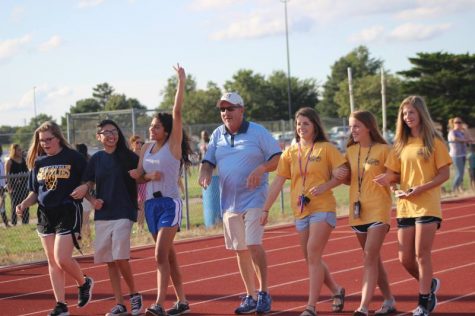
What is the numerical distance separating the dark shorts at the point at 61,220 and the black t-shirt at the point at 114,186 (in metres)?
0.28

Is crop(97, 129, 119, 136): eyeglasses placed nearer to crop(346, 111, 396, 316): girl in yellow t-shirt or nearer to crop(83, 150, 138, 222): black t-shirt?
crop(83, 150, 138, 222): black t-shirt

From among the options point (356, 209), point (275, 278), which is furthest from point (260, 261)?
point (275, 278)

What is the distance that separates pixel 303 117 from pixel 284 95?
275 ft

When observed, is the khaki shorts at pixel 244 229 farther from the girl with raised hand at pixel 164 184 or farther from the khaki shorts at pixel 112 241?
the khaki shorts at pixel 112 241

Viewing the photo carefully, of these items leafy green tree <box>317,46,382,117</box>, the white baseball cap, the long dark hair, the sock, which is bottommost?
the sock

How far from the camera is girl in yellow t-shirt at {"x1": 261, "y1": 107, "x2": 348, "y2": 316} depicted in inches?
308

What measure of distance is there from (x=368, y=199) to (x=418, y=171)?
1.60ft

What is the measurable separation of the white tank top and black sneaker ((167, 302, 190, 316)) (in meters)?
1.07

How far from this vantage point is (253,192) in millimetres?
8516

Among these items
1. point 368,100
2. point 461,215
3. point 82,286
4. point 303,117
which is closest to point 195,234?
point 461,215

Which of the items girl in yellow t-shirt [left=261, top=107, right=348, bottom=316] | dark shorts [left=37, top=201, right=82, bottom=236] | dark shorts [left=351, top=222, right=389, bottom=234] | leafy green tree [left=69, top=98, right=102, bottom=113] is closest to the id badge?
dark shorts [left=351, top=222, right=389, bottom=234]

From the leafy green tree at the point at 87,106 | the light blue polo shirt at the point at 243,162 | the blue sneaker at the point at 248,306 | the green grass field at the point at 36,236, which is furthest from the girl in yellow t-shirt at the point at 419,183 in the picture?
the leafy green tree at the point at 87,106

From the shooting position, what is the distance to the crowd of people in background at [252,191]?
7.75 m

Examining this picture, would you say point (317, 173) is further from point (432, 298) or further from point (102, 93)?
point (102, 93)
